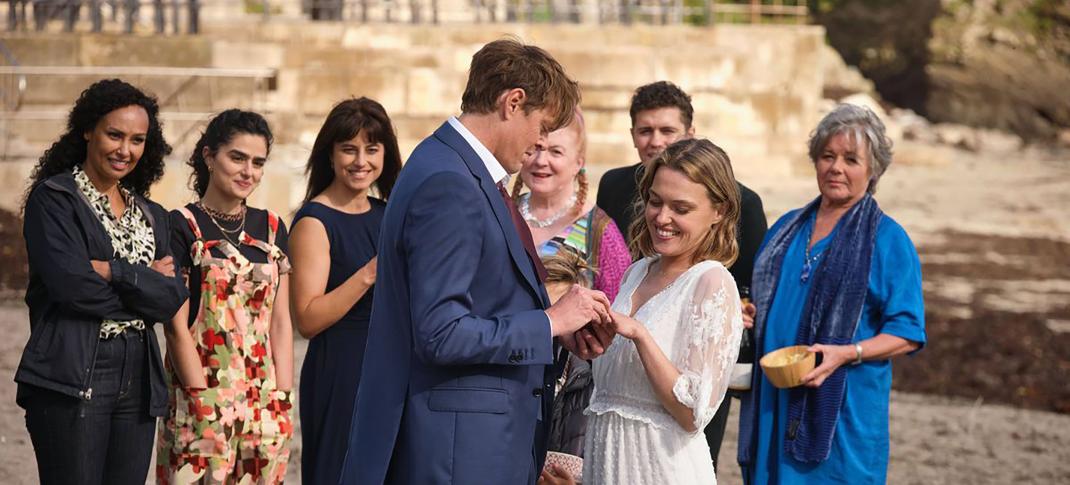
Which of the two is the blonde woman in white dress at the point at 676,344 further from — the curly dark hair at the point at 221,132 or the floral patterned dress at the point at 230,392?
the curly dark hair at the point at 221,132

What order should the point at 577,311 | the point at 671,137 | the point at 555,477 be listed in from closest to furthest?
the point at 577,311 < the point at 555,477 < the point at 671,137

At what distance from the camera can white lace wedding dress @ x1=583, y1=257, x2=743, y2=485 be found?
3.71 meters

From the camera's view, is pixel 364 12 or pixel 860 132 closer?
pixel 860 132

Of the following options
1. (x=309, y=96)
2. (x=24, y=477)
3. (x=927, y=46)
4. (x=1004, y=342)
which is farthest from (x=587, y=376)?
(x=927, y=46)

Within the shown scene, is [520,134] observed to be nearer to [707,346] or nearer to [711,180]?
[711,180]

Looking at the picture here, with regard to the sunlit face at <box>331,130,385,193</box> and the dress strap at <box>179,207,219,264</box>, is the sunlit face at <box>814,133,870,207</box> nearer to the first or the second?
the sunlit face at <box>331,130,385,193</box>

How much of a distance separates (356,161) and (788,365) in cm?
186

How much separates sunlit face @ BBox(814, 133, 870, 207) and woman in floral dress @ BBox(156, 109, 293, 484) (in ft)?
7.03

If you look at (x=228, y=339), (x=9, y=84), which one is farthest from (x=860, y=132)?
(x=9, y=84)

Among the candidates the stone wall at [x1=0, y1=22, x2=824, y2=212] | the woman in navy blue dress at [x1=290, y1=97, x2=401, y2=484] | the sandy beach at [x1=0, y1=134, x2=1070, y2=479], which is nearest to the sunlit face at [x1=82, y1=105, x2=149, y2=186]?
the woman in navy blue dress at [x1=290, y1=97, x2=401, y2=484]

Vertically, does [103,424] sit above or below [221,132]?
below

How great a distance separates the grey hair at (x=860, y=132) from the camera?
507 cm

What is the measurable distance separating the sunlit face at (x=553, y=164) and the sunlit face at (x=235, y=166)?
1.08 metres

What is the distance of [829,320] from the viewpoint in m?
4.91
